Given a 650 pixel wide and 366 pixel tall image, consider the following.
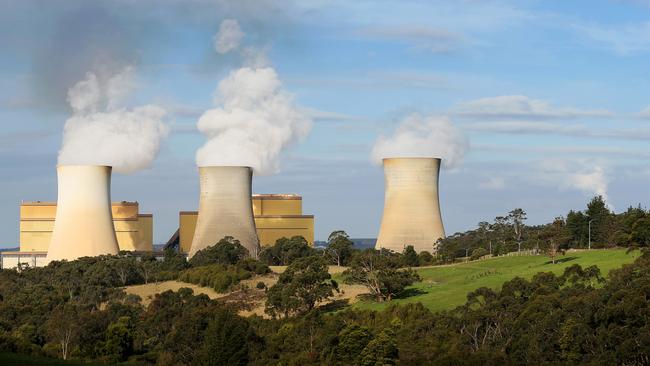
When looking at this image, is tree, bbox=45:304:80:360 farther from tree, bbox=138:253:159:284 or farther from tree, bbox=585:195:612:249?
tree, bbox=585:195:612:249

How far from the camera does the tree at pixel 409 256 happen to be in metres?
52.9

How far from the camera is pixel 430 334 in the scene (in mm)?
32781

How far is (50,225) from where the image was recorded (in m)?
69.8

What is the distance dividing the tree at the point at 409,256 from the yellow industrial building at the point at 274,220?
15694 millimetres

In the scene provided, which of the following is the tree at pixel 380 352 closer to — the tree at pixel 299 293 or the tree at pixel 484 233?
the tree at pixel 299 293

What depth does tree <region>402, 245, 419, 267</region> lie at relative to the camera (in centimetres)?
5292

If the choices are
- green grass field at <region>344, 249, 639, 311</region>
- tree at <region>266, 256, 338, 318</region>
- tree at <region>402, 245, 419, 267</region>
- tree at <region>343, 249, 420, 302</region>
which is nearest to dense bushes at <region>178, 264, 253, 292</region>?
tree at <region>343, 249, 420, 302</region>

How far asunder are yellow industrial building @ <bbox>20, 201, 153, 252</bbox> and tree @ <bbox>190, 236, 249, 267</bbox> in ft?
53.7

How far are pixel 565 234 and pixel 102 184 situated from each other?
20.1 metres

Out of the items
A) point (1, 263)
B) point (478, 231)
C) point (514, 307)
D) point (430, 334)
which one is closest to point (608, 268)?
point (514, 307)

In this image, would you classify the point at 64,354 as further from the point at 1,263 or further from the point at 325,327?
the point at 1,263

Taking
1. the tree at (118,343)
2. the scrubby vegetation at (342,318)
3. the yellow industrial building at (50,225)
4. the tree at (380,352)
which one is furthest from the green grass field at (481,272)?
the yellow industrial building at (50,225)

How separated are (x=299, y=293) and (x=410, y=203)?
33.4 ft

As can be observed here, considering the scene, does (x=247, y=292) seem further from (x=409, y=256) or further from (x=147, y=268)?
(x=147, y=268)
